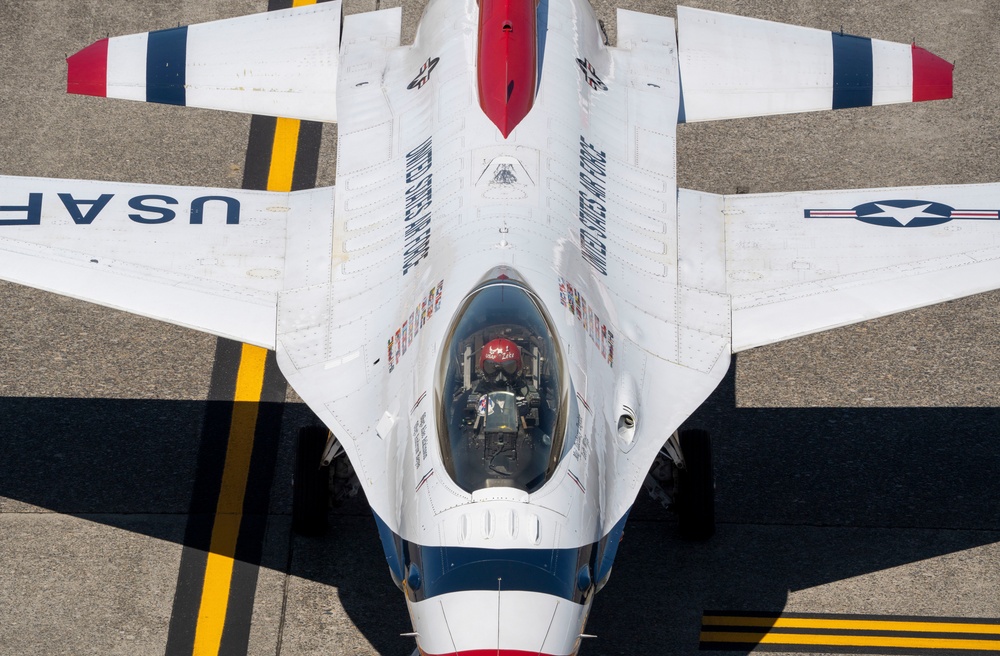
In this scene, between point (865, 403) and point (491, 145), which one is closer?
point (491, 145)

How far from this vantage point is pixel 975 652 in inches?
427

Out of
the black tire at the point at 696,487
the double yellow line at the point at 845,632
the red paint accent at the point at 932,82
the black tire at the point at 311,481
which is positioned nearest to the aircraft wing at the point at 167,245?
the black tire at the point at 311,481

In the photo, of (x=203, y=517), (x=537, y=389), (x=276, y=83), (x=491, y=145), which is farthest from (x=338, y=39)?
(x=537, y=389)

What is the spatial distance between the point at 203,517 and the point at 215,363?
2019 mm

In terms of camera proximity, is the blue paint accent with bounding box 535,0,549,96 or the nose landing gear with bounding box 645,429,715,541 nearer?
the nose landing gear with bounding box 645,429,715,541

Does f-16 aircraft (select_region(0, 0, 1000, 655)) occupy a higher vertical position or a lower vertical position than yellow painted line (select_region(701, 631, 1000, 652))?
higher

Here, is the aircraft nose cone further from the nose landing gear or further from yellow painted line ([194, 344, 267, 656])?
yellow painted line ([194, 344, 267, 656])

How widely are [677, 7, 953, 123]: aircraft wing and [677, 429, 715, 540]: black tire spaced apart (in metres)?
3.74

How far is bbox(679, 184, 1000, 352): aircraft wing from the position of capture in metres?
11.1

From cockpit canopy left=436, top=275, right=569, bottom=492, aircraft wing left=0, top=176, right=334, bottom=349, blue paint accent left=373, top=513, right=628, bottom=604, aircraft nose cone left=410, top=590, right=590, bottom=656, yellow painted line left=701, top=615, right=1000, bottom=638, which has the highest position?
aircraft wing left=0, top=176, right=334, bottom=349

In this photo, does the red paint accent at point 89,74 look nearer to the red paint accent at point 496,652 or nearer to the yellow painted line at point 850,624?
the red paint accent at point 496,652

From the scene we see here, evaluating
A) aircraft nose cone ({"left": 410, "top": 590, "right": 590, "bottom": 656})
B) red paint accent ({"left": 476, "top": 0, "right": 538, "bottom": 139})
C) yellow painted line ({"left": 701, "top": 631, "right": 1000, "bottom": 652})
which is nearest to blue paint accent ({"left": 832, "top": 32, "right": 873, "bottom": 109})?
red paint accent ({"left": 476, "top": 0, "right": 538, "bottom": 139})

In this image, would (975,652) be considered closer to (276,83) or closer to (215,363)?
(215,363)

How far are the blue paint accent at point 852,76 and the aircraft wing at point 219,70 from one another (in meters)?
5.16
